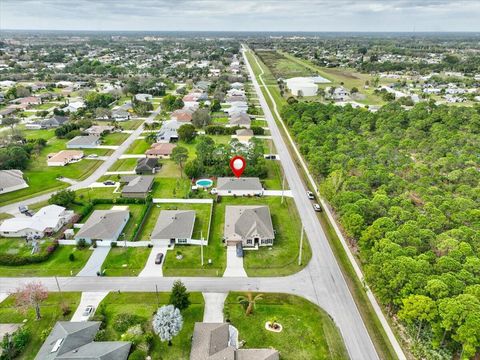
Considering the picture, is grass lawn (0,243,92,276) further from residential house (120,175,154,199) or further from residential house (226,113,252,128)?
residential house (226,113,252,128)

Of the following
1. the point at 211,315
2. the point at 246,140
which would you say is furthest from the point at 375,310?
the point at 246,140

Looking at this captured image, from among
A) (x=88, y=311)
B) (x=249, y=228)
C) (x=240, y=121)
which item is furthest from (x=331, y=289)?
(x=240, y=121)

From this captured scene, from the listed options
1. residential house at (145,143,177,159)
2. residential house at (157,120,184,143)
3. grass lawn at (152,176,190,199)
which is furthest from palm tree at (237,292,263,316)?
residential house at (157,120,184,143)

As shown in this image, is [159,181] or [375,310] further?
[159,181]

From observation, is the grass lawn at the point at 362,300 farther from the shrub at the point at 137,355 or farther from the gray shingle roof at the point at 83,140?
the gray shingle roof at the point at 83,140

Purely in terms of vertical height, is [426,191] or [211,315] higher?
[426,191]

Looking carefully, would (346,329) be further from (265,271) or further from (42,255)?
(42,255)

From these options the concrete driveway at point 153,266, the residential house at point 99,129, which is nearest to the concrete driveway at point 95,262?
the concrete driveway at point 153,266
